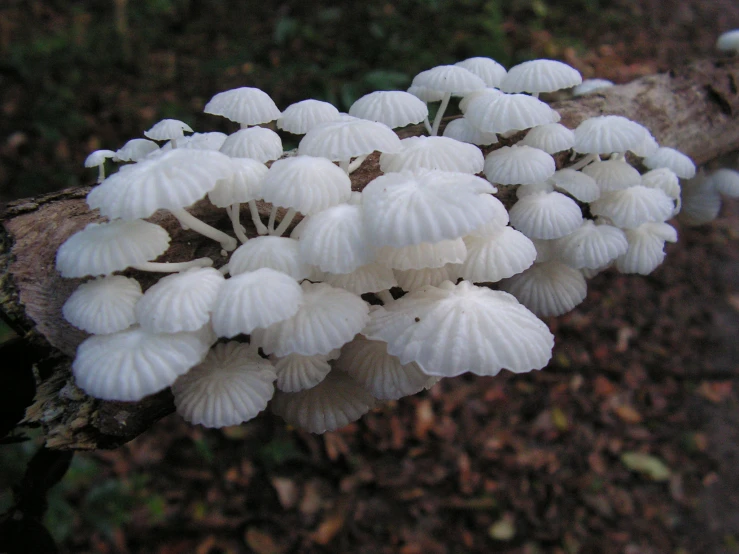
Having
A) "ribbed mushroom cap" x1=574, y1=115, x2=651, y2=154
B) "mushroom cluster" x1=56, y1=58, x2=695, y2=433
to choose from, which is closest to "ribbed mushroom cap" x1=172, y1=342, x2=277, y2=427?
"mushroom cluster" x1=56, y1=58, x2=695, y2=433

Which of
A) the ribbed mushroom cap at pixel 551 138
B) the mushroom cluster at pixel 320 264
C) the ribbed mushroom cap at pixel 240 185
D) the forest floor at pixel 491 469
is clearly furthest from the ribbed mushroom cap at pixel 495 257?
the forest floor at pixel 491 469

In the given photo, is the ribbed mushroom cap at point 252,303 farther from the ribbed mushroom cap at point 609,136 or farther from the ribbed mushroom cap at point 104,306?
the ribbed mushroom cap at point 609,136

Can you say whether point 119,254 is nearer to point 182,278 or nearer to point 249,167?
point 182,278

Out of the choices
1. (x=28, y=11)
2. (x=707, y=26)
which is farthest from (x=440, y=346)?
(x=707, y=26)

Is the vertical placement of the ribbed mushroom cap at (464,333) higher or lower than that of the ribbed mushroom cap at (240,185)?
lower

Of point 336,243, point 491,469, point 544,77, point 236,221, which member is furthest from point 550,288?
point 491,469

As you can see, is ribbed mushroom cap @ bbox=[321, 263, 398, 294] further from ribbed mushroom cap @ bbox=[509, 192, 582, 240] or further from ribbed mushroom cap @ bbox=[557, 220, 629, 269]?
ribbed mushroom cap @ bbox=[557, 220, 629, 269]
